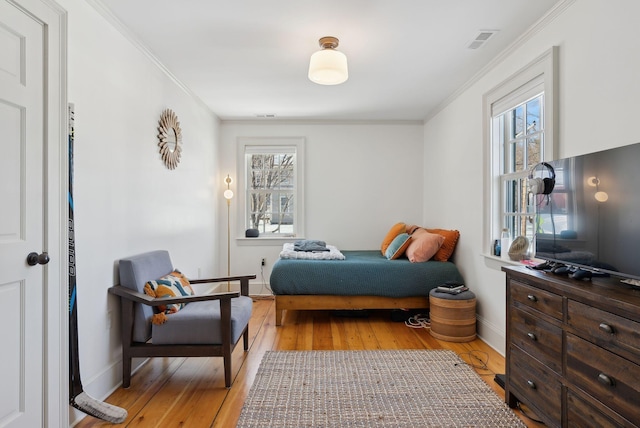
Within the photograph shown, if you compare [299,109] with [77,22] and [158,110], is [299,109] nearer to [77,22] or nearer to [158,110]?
[158,110]

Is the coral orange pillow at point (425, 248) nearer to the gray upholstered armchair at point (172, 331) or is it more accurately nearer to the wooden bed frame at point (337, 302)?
the wooden bed frame at point (337, 302)

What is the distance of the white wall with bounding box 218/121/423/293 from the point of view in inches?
201

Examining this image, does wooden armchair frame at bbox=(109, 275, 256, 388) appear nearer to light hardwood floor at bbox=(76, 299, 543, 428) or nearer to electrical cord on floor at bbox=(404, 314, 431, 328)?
light hardwood floor at bbox=(76, 299, 543, 428)

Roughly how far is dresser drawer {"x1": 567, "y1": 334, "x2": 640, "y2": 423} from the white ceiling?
2024 mm

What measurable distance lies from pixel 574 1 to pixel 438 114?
7.75 feet

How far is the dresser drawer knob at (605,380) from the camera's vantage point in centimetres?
138

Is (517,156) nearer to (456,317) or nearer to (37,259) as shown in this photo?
(456,317)

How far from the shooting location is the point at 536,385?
184 centimetres

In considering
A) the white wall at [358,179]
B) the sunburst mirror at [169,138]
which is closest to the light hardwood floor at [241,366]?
the white wall at [358,179]

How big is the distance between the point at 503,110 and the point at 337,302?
237 cm

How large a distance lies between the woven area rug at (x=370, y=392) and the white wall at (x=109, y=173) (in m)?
1.06

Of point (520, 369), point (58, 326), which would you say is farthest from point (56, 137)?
point (520, 369)

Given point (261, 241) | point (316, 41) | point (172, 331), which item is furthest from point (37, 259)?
point (261, 241)

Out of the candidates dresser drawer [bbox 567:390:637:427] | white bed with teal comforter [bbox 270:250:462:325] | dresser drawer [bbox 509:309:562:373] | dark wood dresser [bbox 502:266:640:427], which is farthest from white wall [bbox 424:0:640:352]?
dresser drawer [bbox 567:390:637:427]
